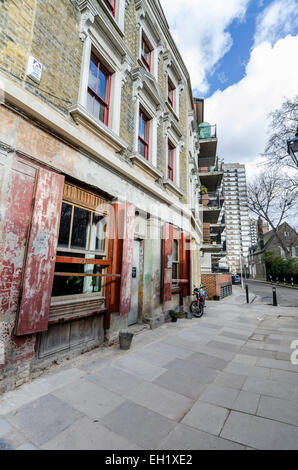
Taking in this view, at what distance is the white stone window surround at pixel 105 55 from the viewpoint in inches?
195

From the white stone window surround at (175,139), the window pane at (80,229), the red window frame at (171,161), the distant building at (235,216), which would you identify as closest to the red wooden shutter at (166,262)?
the white stone window surround at (175,139)

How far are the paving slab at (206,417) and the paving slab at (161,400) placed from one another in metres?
0.10

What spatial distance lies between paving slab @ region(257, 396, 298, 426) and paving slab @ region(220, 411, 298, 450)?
116mm

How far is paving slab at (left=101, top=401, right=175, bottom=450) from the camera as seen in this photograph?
7.51ft

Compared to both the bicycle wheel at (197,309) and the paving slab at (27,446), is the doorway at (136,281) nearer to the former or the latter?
the bicycle wheel at (197,309)

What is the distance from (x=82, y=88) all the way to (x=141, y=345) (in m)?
6.05

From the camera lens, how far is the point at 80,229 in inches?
191

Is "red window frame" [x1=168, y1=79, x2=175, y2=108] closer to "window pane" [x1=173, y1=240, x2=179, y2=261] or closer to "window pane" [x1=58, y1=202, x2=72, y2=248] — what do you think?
"window pane" [x1=173, y1=240, x2=179, y2=261]

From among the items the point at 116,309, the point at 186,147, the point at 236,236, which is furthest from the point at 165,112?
the point at 236,236

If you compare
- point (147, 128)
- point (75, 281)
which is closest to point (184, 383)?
point (75, 281)

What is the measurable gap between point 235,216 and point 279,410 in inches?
5356

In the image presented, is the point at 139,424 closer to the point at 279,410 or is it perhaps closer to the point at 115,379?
the point at 115,379
